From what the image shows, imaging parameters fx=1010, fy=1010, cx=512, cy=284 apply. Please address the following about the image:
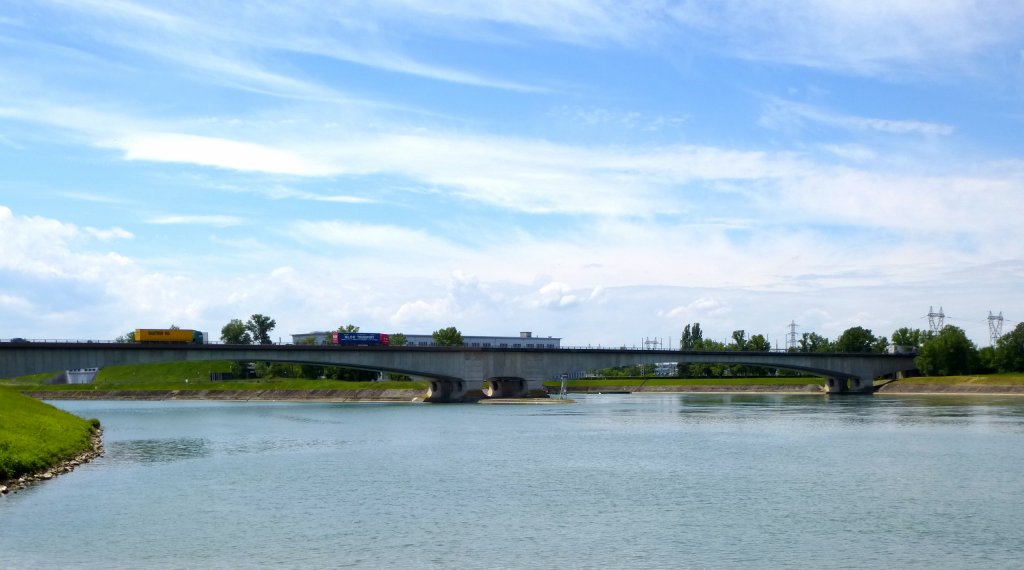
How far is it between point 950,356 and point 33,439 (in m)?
147

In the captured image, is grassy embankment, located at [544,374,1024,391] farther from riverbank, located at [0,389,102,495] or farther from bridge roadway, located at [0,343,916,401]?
riverbank, located at [0,389,102,495]

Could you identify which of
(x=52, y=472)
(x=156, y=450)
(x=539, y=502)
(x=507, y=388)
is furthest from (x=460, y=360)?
(x=539, y=502)

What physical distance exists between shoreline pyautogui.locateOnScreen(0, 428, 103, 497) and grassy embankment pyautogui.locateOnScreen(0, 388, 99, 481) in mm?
238

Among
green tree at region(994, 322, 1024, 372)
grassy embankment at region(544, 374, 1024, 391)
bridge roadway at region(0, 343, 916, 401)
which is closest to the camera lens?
bridge roadway at region(0, 343, 916, 401)

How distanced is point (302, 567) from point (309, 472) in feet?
76.5

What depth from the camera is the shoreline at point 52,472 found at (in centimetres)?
4191

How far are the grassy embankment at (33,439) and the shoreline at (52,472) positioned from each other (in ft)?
0.78

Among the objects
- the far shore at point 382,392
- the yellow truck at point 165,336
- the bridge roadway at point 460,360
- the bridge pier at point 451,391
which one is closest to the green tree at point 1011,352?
the far shore at point 382,392

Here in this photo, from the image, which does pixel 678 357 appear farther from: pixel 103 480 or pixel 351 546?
pixel 351 546

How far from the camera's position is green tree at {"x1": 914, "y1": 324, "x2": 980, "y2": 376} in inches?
6457

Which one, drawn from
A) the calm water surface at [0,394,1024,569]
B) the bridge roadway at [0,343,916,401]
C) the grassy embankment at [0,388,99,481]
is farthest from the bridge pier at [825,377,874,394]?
the grassy embankment at [0,388,99,481]

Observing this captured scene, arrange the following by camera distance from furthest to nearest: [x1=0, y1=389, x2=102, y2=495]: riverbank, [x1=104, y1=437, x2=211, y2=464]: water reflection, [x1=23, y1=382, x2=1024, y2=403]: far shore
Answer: [x1=23, y1=382, x2=1024, y2=403]: far shore → [x1=104, y1=437, x2=211, y2=464]: water reflection → [x1=0, y1=389, x2=102, y2=495]: riverbank

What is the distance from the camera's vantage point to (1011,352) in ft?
520

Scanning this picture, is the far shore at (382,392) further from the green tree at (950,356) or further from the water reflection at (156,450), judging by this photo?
the water reflection at (156,450)
